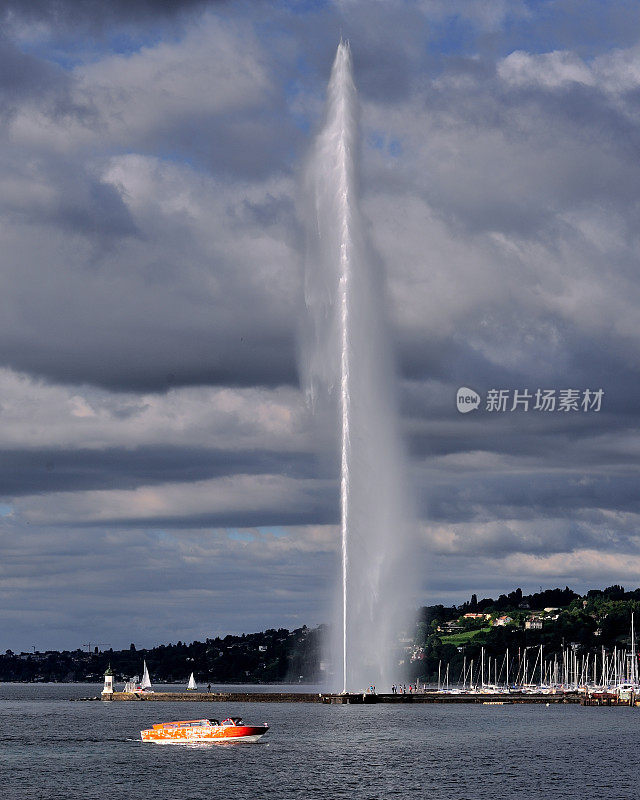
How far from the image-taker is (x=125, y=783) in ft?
346

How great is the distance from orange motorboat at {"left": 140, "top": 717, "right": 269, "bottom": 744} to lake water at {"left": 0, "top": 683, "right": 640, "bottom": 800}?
3.57 ft

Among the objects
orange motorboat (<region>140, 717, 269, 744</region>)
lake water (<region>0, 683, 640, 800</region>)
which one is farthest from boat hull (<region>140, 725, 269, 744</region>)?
lake water (<region>0, 683, 640, 800</region>)

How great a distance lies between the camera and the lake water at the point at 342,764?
99.1 meters

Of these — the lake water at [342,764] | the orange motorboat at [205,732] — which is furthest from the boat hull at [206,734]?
the lake water at [342,764]

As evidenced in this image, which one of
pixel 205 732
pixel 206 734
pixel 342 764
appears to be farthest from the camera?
pixel 205 732

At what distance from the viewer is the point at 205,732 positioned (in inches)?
5689

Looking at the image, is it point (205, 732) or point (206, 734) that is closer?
point (206, 734)

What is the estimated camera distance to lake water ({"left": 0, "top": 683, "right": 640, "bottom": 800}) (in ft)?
325

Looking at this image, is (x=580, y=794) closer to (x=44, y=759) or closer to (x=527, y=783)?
(x=527, y=783)

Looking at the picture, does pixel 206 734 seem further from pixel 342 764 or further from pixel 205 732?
pixel 342 764

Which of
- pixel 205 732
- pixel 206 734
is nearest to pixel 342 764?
pixel 206 734

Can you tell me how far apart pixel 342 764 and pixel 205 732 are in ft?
103

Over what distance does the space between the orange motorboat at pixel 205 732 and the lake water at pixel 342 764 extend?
1.09 meters

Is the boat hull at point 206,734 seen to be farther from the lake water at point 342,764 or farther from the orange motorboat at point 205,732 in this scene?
the lake water at point 342,764
